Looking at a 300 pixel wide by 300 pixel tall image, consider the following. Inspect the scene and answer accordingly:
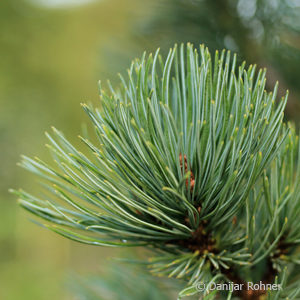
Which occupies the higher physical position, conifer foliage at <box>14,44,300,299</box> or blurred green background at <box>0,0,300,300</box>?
blurred green background at <box>0,0,300,300</box>


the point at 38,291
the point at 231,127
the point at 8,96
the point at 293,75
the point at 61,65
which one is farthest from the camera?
the point at 61,65

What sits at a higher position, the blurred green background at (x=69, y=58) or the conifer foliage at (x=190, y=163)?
the blurred green background at (x=69, y=58)

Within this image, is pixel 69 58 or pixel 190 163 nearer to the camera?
pixel 190 163

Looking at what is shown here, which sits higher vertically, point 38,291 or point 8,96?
point 8,96

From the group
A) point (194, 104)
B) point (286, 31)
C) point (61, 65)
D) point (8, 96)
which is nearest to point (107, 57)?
point (286, 31)

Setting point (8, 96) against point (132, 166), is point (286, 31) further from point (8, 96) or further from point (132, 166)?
point (8, 96)

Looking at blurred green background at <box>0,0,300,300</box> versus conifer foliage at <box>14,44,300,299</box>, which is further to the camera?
blurred green background at <box>0,0,300,300</box>

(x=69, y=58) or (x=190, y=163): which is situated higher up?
(x=69, y=58)

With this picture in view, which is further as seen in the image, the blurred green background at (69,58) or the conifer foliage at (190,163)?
the blurred green background at (69,58)
